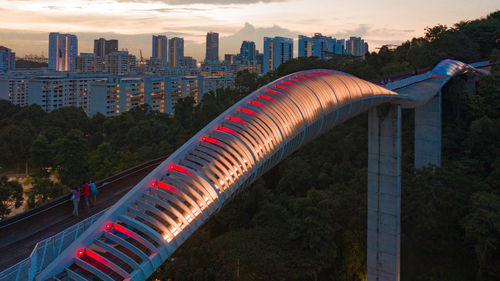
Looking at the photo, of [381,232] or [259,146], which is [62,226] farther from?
[381,232]

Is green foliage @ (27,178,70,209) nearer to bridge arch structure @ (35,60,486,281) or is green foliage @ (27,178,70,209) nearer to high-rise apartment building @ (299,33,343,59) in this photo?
bridge arch structure @ (35,60,486,281)

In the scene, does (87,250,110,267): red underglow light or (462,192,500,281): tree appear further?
(462,192,500,281): tree

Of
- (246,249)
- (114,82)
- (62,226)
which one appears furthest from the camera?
(114,82)

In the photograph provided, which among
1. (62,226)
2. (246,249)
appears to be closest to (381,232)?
(246,249)

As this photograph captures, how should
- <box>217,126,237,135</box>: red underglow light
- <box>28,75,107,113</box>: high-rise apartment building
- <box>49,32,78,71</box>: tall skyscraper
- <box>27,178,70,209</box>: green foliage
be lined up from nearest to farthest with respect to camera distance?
<box>217,126,237,135</box>: red underglow light → <box>27,178,70,209</box>: green foliage → <box>28,75,107,113</box>: high-rise apartment building → <box>49,32,78,71</box>: tall skyscraper

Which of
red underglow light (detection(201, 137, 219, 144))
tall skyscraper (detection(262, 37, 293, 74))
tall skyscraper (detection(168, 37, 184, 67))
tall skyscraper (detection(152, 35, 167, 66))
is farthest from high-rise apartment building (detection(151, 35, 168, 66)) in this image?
red underglow light (detection(201, 137, 219, 144))

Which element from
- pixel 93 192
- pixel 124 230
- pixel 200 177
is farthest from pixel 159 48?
pixel 124 230

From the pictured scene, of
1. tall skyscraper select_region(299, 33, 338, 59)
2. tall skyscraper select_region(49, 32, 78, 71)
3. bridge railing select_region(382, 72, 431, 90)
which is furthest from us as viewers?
tall skyscraper select_region(49, 32, 78, 71)
